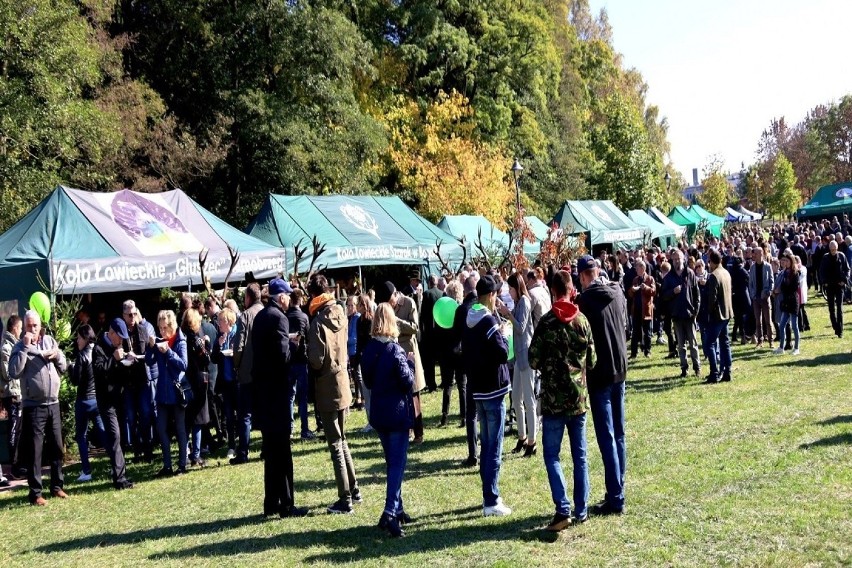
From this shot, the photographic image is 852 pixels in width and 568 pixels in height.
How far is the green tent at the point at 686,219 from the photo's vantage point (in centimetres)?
4606

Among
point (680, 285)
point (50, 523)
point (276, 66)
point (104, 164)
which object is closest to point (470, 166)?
point (276, 66)

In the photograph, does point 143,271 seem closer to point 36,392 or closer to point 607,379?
point 36,392

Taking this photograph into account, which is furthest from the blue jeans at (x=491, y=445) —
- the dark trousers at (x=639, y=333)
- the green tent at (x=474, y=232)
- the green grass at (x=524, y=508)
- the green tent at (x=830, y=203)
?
the green tent at (x=830, y=203)

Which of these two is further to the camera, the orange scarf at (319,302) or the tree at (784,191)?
the tree at (784,191)

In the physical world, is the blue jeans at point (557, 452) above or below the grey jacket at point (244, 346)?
below

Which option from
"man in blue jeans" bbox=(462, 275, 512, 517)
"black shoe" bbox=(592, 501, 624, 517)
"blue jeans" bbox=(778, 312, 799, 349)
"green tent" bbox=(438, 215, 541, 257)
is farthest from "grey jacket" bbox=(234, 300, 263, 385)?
"green tent" bbox=(438, 215, 541, 257)

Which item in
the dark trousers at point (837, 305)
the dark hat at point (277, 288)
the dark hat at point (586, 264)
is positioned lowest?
the dark trousers at point (837, 305)

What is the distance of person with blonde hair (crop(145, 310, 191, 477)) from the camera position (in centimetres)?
910

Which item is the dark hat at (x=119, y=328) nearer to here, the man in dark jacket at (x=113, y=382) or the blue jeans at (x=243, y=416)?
the man in dark jacket at (x=113, y=382)

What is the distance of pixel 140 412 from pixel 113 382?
78 centimetres

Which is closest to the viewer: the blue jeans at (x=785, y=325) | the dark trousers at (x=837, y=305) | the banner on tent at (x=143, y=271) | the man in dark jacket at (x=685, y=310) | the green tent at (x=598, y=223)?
the banner on tent at (x=143, y=271)

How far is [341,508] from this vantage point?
7203 mm

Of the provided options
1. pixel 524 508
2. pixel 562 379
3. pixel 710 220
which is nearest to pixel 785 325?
pixel 524 508

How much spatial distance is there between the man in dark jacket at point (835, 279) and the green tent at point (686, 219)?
102 ft
